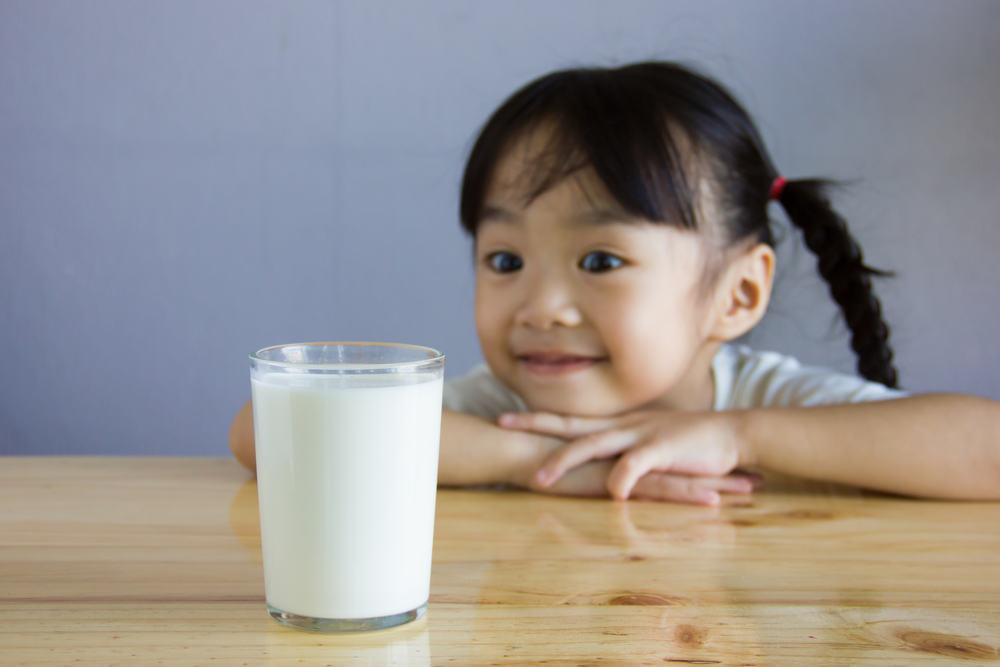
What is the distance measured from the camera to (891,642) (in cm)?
45

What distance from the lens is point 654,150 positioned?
1.04 meters

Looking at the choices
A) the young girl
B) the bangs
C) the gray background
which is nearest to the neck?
the young girl

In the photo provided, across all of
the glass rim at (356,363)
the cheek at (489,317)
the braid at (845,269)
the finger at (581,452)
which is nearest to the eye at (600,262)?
the cheek at (489,317)

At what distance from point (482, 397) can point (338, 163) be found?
1084mm

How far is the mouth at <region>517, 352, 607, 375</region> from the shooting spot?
41.4 inches

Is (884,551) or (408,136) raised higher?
(408,136)

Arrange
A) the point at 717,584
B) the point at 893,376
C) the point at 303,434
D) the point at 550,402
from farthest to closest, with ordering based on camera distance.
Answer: the point at 893,376
the point at 550,402
the point at 717,584
the point at 303,434

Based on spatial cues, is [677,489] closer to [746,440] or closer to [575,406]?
[746,440]

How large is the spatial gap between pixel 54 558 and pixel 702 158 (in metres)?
0.79

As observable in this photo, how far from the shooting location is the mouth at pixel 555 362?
Answer: 105 cm

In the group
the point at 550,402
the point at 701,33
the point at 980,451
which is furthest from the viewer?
the point at 701,33

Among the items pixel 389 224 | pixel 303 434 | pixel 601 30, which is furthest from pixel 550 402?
pixel 601 30

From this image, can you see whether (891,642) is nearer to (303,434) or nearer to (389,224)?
(303,434)

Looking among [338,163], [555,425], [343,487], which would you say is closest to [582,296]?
[555,425]
